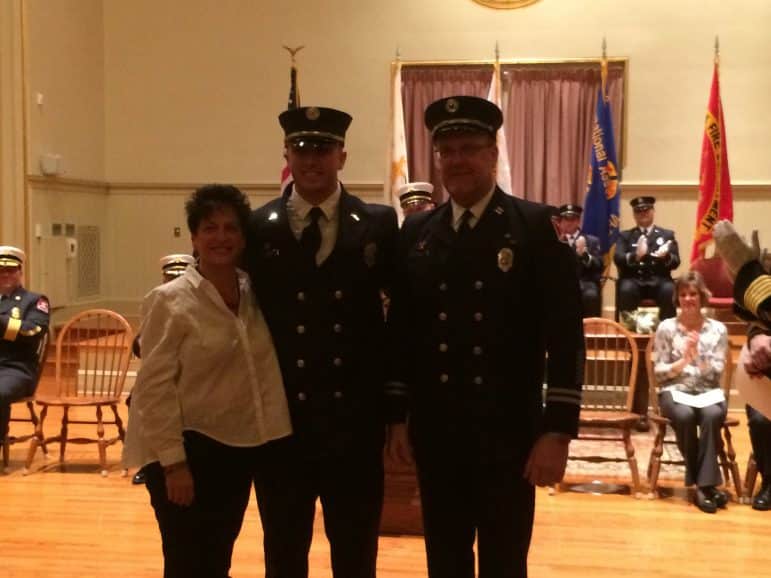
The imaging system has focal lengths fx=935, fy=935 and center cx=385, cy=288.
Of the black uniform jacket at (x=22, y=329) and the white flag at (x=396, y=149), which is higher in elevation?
the white flag at (x=396, y=149)

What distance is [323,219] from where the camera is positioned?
2547 millimetres

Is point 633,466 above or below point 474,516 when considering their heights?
below

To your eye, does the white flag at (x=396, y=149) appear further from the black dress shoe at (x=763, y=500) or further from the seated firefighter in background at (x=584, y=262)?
the black dress shoe at (x=763, y=500)

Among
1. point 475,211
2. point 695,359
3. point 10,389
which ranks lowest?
point 10,389

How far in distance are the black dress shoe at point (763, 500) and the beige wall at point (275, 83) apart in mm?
5416

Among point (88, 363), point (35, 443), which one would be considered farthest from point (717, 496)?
point (88, 363)

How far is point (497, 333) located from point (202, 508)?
0.89 metres

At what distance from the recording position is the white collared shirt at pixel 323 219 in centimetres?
253

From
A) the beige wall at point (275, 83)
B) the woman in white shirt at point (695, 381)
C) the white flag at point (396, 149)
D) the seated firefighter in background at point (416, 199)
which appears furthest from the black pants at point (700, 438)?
the beige wall at point (275, 83)

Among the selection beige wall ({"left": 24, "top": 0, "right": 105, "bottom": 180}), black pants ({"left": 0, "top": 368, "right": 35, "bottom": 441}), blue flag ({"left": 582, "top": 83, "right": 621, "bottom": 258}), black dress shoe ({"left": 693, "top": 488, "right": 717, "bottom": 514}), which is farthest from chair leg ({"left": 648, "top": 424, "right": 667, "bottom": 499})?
beige wall ({"left": 24, "top": 0, "right": 105, "bottom": 180})

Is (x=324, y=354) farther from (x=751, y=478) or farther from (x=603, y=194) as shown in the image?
(x=603, y=194)

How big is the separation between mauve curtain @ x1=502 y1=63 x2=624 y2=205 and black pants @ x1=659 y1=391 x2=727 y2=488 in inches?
201

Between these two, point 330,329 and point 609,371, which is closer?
point 330,329

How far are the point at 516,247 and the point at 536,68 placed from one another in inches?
321
